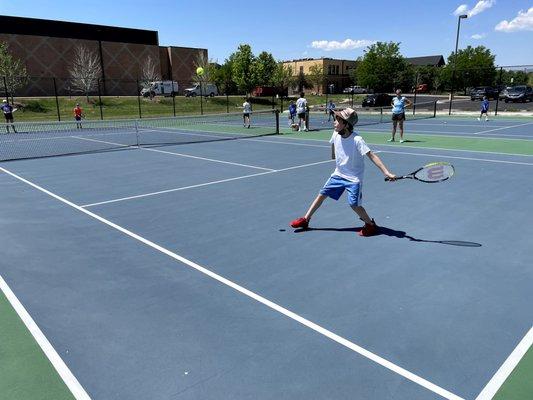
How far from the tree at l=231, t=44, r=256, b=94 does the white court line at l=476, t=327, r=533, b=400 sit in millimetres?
53091

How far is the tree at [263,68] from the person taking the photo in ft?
176

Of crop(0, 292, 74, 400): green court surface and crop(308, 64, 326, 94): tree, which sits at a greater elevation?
crop(308, 64, 326, 94): tree

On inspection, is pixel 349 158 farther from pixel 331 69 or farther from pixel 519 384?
pixel 331 69

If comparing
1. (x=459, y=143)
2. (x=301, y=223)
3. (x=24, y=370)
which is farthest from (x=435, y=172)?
(x=459, y=143)

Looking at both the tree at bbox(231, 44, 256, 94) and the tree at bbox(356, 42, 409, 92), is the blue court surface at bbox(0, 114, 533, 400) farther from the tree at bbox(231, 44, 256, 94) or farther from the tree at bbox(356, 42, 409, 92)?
the tree at bbox(356, 42, 409, 92)

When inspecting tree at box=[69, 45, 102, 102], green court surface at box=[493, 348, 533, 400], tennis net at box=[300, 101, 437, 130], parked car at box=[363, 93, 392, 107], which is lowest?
green court surface at box=[493, 348, 533, 400]

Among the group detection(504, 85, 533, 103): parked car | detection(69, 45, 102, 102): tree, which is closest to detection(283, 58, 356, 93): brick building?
detection(69, 45, 102, 102): tree

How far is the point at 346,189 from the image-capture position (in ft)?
19.1

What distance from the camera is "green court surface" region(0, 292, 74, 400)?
9.78ft

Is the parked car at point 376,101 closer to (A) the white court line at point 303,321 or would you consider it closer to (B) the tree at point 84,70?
(B) the tree at point 84,70

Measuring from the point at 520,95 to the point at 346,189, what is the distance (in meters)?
46.5

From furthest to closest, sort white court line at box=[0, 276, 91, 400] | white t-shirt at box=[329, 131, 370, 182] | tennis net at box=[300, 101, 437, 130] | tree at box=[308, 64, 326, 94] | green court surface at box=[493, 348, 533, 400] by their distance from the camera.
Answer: tree at box=[308, 64, 326, 94] < tennis net at box=[300, 101, 437, 130] < white t-shirt at box=[329, 131, 370, 182] < white court line at box=[0, 276, 91, 400] < green court surface at box=[493, 348, 533, 400]

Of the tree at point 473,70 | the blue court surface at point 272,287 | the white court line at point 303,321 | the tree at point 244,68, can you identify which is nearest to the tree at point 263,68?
the tree at point 244,68

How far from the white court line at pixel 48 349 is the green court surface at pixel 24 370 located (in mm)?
28
